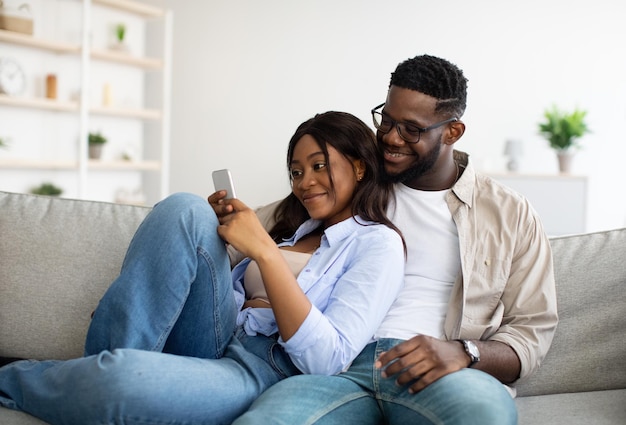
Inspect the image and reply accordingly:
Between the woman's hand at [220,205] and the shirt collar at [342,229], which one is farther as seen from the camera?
the shirt collar at [342,229]

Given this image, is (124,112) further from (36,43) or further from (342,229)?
(342,229)

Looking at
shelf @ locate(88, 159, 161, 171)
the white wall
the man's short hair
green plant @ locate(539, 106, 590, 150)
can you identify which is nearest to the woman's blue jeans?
the man's short hair

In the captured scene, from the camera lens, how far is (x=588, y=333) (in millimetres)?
1836

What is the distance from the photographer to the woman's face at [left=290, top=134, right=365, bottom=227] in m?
1.82

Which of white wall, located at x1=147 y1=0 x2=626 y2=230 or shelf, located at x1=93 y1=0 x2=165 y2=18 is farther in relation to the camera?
white wall, located at x1=147 y1=0 x2=626 y2=230

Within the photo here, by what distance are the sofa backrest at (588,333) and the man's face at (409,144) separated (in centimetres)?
46

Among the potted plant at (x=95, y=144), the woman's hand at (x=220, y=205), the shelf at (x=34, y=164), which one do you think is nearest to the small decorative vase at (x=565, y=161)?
the potted plant at (x=95, y=144)

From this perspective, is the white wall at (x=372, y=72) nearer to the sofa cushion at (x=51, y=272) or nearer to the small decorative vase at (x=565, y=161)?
the small decorative vase at (x=565, y=161)

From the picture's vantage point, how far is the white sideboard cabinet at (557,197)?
557 centimetres

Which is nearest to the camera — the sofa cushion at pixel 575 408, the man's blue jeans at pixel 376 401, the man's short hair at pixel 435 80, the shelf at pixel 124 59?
the man's blue jeans at pixel 376 401

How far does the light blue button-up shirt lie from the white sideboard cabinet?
4140mm

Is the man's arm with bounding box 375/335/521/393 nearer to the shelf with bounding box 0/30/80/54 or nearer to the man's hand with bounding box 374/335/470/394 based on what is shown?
the man's hand with bounding box 374/335/470/394

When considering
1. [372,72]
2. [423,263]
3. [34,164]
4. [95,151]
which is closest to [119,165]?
[95,151]

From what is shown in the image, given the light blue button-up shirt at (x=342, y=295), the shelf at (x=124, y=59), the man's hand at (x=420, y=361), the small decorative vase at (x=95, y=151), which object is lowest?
the man's hand at (x=420, y=361)
